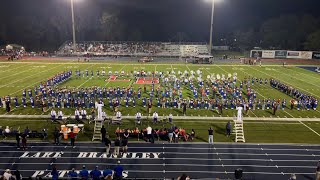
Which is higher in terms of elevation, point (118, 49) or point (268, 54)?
point (118, 49)

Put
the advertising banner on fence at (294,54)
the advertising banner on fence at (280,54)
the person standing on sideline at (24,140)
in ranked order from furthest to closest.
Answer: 1. the advertising banner on fence at (280,54)
2. the advertising banner on fence at (294,54)
3. the person standing on sideline at (24,140)

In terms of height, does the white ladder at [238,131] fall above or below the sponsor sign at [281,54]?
below

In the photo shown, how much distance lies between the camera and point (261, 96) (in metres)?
30.0

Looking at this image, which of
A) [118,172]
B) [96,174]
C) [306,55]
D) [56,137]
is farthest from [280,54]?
[96,174]

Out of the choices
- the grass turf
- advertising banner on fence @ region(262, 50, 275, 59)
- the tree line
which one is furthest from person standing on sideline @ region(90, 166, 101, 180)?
the tree line

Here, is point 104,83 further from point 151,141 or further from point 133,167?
point 133,167

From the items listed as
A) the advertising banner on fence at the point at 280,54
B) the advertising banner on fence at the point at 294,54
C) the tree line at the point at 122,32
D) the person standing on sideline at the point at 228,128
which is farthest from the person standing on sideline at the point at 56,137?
the tree line at the point at 122,32

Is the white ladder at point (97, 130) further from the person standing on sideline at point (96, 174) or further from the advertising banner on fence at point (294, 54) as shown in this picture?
the advertising banner on fence at point (294, 54)

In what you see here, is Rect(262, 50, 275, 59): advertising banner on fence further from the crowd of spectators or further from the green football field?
the green football field

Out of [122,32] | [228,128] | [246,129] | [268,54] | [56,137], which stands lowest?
[246,129]

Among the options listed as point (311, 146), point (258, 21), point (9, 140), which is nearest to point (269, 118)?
point (311, 146)

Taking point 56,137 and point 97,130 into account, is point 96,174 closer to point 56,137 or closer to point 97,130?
point 56,137

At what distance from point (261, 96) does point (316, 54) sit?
4229cm

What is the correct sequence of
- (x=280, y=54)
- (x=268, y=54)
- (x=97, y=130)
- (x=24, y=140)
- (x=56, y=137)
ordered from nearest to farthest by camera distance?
(x=24, y=140), (x=56, y=137), (x=97, y=130), (x=268, y=54), (x=280, y=54)
